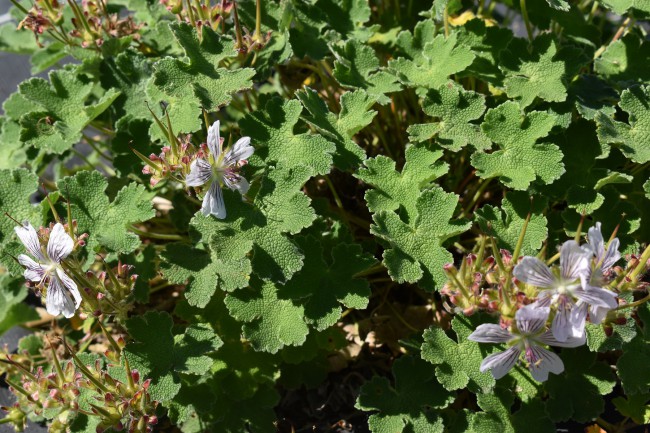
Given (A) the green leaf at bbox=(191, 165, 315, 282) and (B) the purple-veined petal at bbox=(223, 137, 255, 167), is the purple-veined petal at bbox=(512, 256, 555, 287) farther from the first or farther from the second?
(B) the purple-veined petal at bbox=(223, 137, 255, 167)

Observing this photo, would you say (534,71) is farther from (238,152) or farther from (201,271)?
(201,271)

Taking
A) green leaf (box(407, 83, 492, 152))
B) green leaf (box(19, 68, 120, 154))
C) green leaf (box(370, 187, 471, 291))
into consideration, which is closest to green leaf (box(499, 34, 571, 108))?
green leaf (box(407, 83, 492, 152))

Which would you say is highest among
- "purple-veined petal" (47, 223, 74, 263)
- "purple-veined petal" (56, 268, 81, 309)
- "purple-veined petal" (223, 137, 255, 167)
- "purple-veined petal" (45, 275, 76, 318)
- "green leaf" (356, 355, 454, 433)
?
"purple-veined petal" (223, 137, 255, 167)

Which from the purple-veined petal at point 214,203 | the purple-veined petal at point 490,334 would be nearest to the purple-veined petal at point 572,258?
the purple-veined petal at point 490,334

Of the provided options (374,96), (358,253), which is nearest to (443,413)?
(358,253)

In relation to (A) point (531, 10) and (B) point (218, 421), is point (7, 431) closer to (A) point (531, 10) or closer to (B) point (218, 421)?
(B) point (218, 421)

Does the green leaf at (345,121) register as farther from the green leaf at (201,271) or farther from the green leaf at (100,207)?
the green leaf at (100,207)
